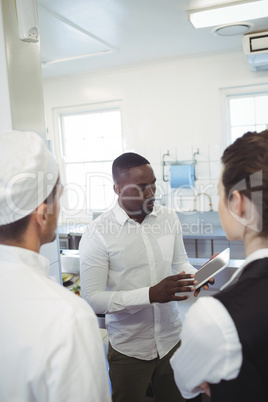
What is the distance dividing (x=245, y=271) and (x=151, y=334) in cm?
77

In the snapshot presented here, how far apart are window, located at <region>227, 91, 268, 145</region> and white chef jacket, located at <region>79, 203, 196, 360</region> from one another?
2.67 metres

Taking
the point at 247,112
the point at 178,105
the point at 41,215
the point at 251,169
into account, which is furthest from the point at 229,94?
the point at 41,215

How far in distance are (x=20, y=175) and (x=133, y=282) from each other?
80 cm

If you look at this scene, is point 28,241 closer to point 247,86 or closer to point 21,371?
point 21,371

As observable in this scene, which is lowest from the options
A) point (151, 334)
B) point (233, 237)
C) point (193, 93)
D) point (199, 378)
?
point (151, 334)

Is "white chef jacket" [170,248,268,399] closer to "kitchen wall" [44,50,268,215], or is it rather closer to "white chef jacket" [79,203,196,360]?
"white chef jacket" [79,203,196,360]

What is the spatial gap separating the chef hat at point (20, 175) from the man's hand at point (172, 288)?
0.62 meters

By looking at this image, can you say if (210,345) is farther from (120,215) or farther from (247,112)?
(247,112)

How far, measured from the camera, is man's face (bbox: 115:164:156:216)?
4.61ft

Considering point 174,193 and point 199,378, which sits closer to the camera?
point 199,378

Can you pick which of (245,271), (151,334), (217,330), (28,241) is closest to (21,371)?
(28,241)

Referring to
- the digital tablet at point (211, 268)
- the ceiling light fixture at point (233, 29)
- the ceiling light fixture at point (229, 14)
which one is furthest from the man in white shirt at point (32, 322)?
the ceiling light fixture at point (233, 29)

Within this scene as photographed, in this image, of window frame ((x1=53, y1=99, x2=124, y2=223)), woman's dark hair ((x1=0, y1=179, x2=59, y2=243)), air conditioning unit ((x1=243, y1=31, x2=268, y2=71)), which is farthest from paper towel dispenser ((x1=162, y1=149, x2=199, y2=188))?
woman's dark hair ((x1=0, y1=179, x2=59, y2=243))

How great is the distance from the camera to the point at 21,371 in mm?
663
